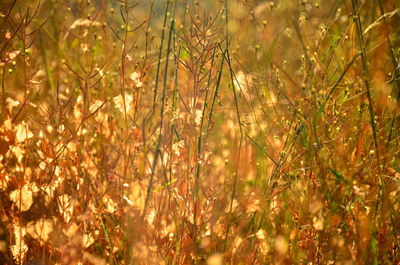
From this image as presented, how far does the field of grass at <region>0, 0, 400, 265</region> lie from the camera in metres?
1.18

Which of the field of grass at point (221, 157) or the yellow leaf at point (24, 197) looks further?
the yellow leaf at point (24, 197)

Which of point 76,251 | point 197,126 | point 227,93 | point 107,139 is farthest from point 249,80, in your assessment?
point 76,251

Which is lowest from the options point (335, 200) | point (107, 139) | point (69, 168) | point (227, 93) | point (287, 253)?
point (287, 253)

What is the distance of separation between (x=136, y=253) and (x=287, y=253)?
15.2 inches

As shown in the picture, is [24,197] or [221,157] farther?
[221,157]

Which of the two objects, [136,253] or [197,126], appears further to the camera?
[197,126]

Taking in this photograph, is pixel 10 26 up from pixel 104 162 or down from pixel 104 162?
up

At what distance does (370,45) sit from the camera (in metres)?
1.35

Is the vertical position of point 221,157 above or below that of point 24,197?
above

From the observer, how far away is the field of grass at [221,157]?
1.18 m

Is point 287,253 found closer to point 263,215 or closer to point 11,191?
point 263,215

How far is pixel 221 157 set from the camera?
1568mm

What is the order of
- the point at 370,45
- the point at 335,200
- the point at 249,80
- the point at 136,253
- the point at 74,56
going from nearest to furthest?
the point at 335,200, the point at 136,253, the point at 370,45, the point at 249,80, the point at 74,56

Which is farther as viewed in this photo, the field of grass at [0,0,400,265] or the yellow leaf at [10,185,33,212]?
the yellow leaf at [10,185,33,212]
